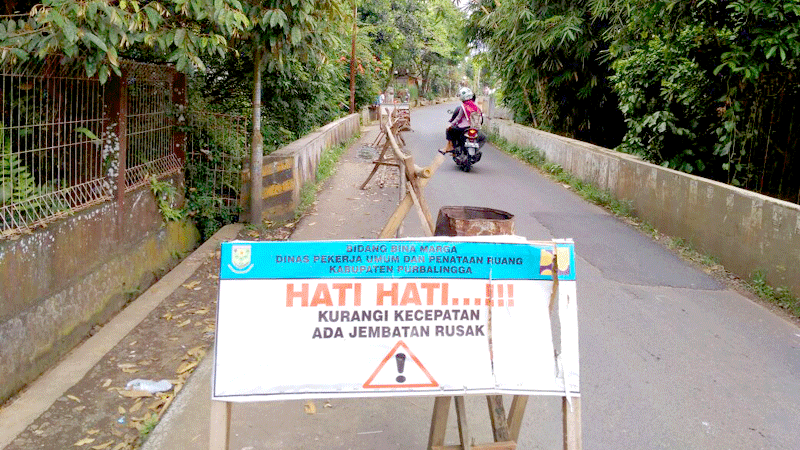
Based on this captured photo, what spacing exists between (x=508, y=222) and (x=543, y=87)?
16565 mm

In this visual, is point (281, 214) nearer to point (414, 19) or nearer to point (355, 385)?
point (355, 385)

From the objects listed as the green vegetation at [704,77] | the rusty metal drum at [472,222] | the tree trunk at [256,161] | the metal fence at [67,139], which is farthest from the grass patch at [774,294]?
the metal fence at [67,139]

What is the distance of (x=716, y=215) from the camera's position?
8000mm

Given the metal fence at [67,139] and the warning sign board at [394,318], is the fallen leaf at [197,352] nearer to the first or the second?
the metal fence at [67,139]

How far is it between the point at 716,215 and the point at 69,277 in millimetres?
→ 6656

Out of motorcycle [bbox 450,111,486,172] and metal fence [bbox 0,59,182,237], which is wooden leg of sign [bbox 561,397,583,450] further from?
motorcycle [bbox 450,111,486,172]

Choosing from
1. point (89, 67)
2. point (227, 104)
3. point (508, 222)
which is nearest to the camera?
point (508, 222)

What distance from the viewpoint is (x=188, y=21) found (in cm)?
697

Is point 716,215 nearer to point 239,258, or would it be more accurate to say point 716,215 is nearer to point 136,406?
point 136,406

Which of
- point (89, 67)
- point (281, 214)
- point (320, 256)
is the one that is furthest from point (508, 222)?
point (281, 214)

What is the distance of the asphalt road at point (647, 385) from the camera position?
4.19 meters

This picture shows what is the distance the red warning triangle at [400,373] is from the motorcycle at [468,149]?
1211 centimetres

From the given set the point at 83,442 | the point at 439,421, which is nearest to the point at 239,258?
the point at 439,421

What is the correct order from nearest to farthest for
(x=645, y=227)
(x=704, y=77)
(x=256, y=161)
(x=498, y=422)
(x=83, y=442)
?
(x=498, y=422), (x=83, y=442), (x=256, y=161), (x=645, y=227), (x=704, y=77)
